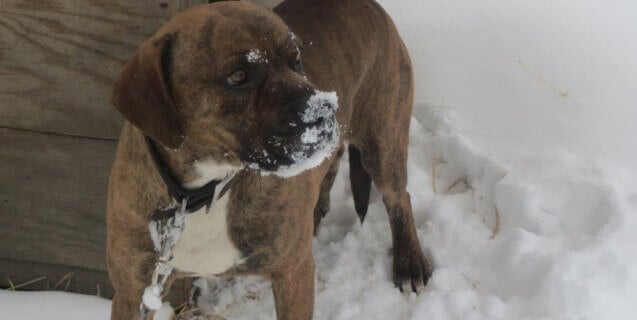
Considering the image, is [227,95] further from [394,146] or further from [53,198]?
[53,198]

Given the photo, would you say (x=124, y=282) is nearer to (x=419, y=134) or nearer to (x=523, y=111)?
(x=419, y=134)

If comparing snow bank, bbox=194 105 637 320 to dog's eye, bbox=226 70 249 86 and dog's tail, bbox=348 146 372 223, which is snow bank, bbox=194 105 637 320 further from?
dog's eye, bbox=226 70 249 86

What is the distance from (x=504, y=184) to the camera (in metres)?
3.39

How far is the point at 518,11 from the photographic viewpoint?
14.1 ft

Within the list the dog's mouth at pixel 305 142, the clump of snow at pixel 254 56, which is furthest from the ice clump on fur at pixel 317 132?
the clump of snow at pixel 254 56

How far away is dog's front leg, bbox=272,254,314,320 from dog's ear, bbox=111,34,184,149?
0.73 meters

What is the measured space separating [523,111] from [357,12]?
1.26m

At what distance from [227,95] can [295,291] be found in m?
0.85

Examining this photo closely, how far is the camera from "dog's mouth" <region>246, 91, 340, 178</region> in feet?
6.22

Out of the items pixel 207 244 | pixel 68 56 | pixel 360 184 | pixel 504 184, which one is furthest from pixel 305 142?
pixel 504 184

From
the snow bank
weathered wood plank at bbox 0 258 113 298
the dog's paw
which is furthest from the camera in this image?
weathered wood plank at bbox 0 258 113 298

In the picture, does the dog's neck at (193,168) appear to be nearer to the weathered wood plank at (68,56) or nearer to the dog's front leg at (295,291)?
the dog's front leg at (295,291)

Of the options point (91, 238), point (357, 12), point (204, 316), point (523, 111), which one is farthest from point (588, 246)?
point (91, 238)

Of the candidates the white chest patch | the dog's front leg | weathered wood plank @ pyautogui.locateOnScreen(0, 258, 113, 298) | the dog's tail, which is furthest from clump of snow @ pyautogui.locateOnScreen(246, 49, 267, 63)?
weathered wood plank @ pyautogui.locateOnScreen(0, 258, 113, 298)
